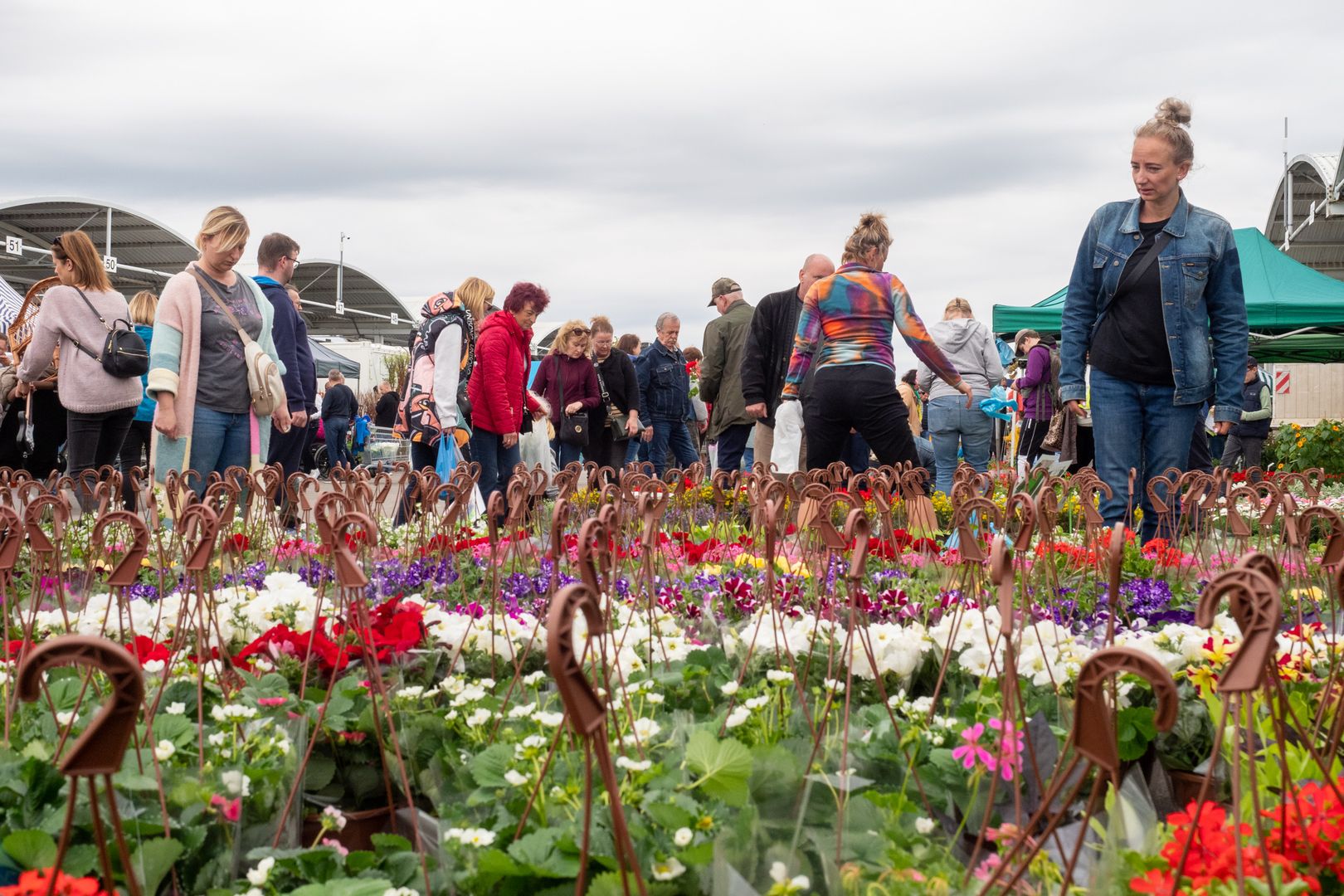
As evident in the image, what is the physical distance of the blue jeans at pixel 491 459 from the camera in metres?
6.59

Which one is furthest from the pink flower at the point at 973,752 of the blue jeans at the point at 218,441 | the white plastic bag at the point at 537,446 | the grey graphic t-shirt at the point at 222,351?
the white plastic bag at the point at 537,446

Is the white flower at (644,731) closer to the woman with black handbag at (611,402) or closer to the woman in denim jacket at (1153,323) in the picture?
the woman in denim jacket at (1153,323)

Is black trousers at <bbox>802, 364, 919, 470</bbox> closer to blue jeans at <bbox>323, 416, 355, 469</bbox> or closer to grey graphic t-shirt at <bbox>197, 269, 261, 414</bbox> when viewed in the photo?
grey graphic t-shirt at <bbox>197, 269, 261, 414</bbox>

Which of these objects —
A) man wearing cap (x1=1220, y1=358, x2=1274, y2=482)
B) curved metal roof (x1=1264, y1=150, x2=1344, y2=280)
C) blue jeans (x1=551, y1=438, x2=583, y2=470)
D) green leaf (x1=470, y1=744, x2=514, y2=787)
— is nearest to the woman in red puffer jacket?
blue jeans (x1=551, y1=438, x2=583, y2=470)

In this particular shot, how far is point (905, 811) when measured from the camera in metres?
1.74

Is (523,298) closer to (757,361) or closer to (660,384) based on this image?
(757,361)

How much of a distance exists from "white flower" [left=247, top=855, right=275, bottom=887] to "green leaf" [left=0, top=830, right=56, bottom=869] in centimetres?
24

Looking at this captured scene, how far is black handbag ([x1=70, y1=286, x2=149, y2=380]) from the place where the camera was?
5.38 meters

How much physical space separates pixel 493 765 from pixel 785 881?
0.57 m

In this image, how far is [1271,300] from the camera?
11.8 meters

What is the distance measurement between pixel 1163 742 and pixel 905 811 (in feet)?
2.36

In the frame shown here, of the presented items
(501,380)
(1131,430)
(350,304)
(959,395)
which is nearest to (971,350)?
(959,395)

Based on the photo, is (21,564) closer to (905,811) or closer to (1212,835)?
(905,811)

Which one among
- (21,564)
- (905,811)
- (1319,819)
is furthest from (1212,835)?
(21,564)
